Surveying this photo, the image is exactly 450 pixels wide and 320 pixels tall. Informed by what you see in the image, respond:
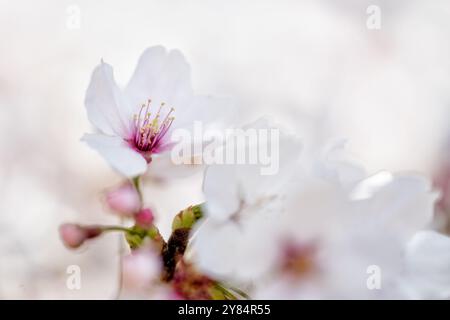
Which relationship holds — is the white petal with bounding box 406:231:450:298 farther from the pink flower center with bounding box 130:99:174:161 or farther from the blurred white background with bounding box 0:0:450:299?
the blurred white background with bounding box 0:0:450:299

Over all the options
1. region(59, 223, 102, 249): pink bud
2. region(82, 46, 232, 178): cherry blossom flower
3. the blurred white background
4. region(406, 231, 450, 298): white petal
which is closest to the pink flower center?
region(82, 46, 232, 178): cherry blossom flower

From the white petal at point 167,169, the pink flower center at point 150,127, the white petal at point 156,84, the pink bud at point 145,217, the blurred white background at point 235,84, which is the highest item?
the blurred white background at point 235,84

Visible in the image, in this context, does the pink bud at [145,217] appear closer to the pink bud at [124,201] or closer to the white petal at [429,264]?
the pink bud at [124,201]

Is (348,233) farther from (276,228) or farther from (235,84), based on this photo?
(235,84)

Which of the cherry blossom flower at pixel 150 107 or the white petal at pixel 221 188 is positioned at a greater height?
the cherry blossom flower at pixel 150 107

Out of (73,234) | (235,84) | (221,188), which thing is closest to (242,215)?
(221,188)

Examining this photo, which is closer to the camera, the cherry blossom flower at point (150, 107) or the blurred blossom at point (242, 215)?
the blurred blossom at point (242, 215)

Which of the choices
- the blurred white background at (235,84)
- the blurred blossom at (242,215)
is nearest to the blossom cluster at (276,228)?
the blurred blossom at (242,215)
